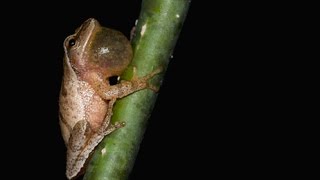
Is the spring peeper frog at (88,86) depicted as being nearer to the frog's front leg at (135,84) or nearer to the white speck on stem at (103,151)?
the frog's front leg at (135,84)

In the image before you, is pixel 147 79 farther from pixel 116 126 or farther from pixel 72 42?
pixel 72 42

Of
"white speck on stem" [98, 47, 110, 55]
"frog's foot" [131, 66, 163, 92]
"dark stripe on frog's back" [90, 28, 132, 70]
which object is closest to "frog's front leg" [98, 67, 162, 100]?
"frog's foot" [131, 66, 163, 92]

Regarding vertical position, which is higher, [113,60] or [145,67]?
[145,67]

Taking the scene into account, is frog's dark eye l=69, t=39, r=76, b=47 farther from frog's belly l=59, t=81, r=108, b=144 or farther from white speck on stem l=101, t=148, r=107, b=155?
white speck on stem l=101, t=148, r=107, b=155

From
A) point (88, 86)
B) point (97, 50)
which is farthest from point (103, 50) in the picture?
point (88, 86)

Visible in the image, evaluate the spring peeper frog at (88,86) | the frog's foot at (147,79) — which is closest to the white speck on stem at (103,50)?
the spring peeper frog at (88,86)

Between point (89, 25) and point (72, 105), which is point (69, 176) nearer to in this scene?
point (72, 105)

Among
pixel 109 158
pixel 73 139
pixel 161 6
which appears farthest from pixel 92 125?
pixel 161 6
